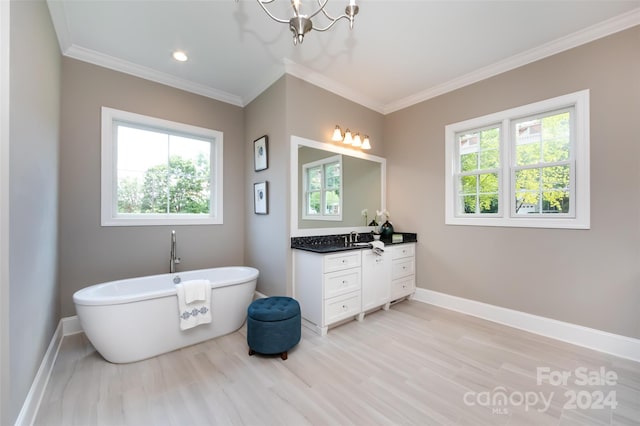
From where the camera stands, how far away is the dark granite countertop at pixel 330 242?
273cm

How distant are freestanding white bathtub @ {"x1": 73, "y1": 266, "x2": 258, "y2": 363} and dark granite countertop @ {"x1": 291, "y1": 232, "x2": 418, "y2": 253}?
61 cm

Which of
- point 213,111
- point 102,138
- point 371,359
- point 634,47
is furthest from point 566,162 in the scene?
point 102,138

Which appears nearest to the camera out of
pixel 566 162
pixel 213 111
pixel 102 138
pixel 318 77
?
pixel 566 162

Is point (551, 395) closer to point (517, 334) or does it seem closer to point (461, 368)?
point (461, 368)

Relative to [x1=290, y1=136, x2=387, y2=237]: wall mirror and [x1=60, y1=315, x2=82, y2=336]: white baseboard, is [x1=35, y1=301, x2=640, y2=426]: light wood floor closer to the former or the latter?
[x1=60, y1=315, x2=82, y2=336]: white baseboard

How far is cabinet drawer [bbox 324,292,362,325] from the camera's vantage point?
2.57 meters

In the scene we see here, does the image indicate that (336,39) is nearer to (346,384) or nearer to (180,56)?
(180,56)

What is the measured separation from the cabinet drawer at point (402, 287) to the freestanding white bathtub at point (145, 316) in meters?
1.79

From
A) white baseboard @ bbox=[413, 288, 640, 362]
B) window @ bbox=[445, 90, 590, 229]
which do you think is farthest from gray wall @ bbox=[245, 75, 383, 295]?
white baseboard @ bbox=[413, 288, 640, 362]

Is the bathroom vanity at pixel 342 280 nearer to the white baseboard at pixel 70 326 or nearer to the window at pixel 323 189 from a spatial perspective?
the window at pixel 323 189

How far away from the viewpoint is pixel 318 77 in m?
3.04

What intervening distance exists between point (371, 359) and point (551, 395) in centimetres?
121

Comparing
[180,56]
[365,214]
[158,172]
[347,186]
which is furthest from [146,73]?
[365,214]

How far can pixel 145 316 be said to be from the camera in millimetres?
2088
